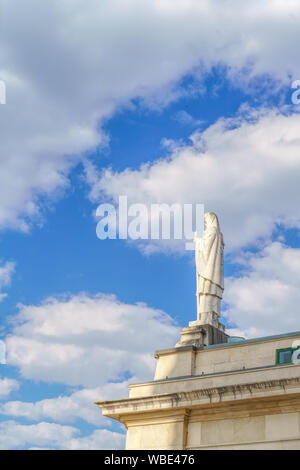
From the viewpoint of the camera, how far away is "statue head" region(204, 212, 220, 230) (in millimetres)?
24609

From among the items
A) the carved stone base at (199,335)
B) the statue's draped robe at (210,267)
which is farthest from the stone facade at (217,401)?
the statue's draped robe at (210,267)

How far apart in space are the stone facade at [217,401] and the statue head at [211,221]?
16.8 ft

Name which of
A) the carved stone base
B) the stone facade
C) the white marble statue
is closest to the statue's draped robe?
the white marble statue

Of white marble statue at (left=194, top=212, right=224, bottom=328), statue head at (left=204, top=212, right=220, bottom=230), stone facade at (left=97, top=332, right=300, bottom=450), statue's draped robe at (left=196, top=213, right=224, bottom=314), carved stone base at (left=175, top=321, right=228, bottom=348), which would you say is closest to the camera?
stone facade at (left=97, top=332, right=300, bottom=450)

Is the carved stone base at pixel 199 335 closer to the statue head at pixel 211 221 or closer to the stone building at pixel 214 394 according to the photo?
the stone building at pixel 214 394

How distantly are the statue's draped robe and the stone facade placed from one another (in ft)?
6.88

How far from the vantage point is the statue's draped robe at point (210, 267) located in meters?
23.1

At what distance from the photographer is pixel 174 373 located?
2170cm

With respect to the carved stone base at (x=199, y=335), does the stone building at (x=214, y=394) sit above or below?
below

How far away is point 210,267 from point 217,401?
5956 millimetres

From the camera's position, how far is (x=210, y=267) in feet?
77.2

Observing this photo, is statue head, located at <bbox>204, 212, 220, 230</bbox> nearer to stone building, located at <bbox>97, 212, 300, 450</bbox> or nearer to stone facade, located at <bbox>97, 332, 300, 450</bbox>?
stone building, located at <bbox>97, 212, 300, 450</bbox>

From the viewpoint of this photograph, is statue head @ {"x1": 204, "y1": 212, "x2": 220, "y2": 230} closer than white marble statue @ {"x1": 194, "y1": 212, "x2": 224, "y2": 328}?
No
